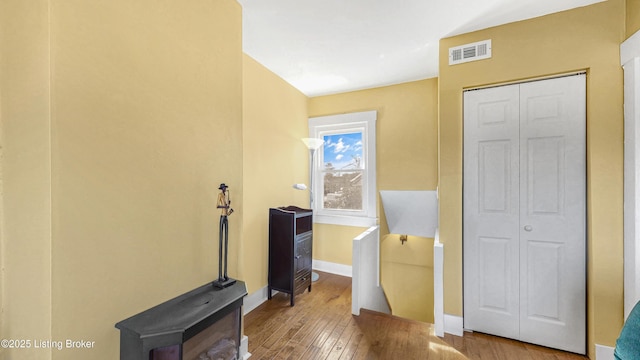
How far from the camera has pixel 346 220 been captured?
3.49 m

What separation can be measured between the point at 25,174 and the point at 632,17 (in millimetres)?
3458

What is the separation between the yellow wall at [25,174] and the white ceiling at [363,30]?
4.07ft

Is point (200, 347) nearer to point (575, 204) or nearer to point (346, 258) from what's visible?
point (346, 258)

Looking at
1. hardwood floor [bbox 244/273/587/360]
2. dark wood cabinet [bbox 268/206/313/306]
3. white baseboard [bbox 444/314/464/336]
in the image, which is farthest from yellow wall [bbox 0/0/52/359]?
white baseboard [bbox 444/314/464/336]

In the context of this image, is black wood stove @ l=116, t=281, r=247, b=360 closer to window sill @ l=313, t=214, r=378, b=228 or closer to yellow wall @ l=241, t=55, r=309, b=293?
yellow wall @ l=241, t=55, r=309, b=293

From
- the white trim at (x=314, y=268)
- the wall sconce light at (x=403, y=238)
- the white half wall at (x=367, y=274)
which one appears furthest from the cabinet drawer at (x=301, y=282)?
the wall sconce light at (x=403, y=238)

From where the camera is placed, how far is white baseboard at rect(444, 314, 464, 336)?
2.11 meters

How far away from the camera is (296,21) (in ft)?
6.48

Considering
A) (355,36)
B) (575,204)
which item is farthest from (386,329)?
(355,36)

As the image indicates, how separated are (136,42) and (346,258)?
3.12m

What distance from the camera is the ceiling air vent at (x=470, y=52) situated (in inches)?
81.7

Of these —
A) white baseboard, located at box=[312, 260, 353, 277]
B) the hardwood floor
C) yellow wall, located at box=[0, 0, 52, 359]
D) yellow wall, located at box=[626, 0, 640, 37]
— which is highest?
yellow wall, located at box=[626, 0, 640, 37]

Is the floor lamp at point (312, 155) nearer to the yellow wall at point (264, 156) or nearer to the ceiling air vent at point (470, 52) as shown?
the yellow wall at point (264, 156)

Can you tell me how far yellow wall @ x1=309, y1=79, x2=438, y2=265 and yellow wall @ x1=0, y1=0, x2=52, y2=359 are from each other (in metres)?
2.93
